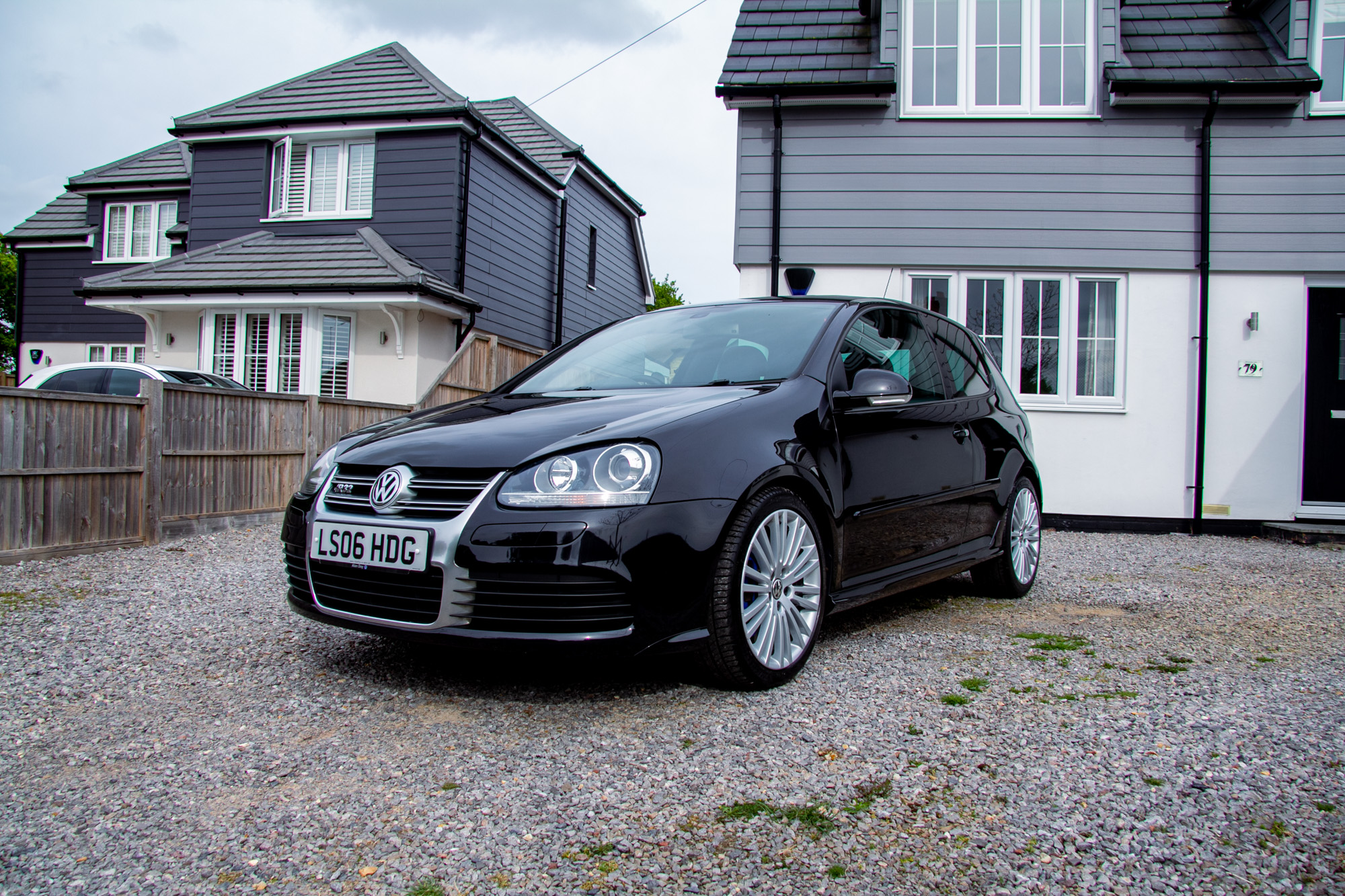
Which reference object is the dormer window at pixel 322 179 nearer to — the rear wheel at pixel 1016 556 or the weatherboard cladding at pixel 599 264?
Result: the weatherboard cladding at pixel 599 264

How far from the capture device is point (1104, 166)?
916 cm

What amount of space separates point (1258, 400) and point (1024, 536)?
17.7ft

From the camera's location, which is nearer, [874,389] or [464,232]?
[874,389]

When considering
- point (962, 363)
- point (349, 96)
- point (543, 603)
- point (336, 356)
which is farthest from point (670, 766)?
point (349, 96)

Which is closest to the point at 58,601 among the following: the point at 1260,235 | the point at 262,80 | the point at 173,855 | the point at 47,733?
the point at 47,733

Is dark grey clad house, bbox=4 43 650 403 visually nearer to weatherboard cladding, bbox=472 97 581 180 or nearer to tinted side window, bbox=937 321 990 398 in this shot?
weatherboard cladding, bbox=472 97 581 180

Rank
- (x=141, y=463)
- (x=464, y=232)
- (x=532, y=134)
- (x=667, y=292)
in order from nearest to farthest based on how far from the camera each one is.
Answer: (x=141, y=463), (x=464, y=232), (x=532, y=134), (x=667, y=292)

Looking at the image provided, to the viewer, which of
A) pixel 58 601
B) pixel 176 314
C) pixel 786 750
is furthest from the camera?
pixel 176 314

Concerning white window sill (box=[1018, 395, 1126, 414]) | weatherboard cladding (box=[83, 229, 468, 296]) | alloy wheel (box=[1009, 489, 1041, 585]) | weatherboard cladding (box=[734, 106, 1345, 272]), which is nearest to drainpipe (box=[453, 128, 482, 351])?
weatherboard cladding (box=[83, 229, 468, 296])

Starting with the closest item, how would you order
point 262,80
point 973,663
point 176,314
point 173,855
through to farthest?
point 173,855, point 973,663, point 176,314, point 262,80

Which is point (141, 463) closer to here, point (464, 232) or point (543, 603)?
point (543, 603)

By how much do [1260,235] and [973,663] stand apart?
7734 millimetres

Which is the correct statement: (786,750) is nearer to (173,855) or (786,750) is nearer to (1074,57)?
(173,855)

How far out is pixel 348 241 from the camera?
47.8 ft
